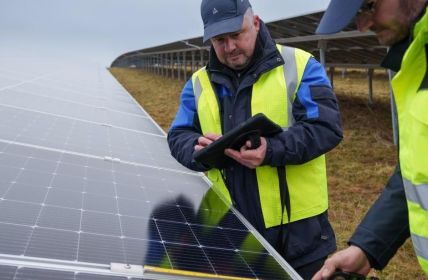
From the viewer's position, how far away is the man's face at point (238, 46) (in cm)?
291

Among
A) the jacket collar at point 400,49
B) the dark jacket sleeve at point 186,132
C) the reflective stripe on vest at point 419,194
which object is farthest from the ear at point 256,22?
the reflective stripe on vest at point 419,194

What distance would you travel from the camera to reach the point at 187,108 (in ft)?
10.6

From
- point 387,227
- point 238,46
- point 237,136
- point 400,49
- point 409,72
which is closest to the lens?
point 409,72

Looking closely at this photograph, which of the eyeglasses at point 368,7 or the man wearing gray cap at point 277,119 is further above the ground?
the eyeglasses at point 368,7

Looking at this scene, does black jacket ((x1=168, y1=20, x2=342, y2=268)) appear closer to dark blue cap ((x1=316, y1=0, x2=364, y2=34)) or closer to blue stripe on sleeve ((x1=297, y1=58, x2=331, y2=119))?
blue stripe on sleeve ((x1=297, y1=58, x2=331, y2=119))

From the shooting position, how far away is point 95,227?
2637mm

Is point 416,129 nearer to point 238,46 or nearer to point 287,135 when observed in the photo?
point 287,135

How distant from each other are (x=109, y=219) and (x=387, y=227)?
55.4 inches

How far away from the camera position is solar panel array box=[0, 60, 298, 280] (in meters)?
2.23

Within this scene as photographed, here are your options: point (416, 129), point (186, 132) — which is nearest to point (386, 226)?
point (416, 129)

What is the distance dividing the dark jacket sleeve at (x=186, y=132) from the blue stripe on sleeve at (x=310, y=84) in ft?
2.20

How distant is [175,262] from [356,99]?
18.0 m

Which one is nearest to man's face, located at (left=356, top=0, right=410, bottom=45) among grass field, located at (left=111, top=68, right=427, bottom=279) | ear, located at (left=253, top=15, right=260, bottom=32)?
ear, located at (left=253, top=15, right=260, bottom=32)

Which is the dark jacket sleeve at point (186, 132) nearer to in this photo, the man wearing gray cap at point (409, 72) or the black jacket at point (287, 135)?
the black jacket at point (287, 135)
